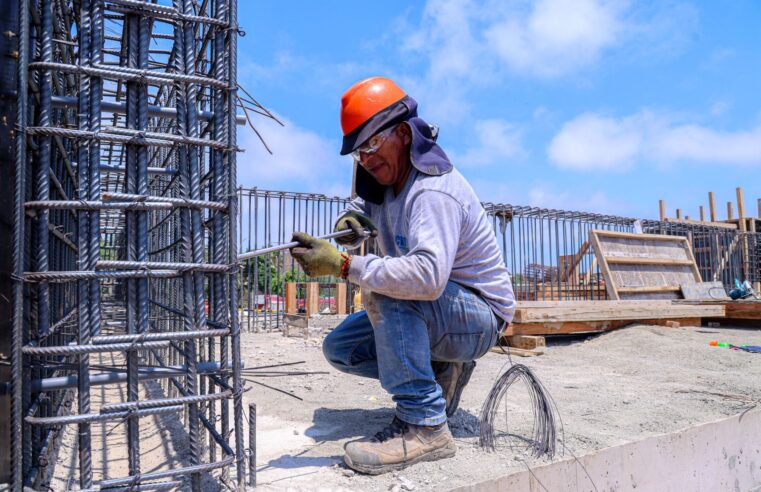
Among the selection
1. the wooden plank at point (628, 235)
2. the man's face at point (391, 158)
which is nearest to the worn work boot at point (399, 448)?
the man's face at point (391, 158)

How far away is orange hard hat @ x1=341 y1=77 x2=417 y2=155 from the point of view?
2473 mm

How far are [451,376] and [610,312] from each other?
584cm

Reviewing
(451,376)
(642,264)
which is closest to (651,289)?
(642,264)

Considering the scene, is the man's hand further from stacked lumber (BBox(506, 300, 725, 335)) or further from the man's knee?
stacked lumber (BBox(506, 300, 725, 335))

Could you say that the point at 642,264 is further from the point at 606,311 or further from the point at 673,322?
the point at 606,311

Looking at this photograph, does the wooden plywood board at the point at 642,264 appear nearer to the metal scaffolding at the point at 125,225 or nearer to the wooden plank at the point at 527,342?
the wooden plank at the point at 527,342

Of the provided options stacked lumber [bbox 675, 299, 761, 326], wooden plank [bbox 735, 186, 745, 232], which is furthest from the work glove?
wooden plank [bbox 735, 186, 745, 232]

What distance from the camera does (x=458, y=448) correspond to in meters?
2.51

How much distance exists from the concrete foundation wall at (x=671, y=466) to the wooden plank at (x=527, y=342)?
349 cm

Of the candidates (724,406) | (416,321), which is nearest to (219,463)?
(416,321)

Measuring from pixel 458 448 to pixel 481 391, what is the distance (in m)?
1.47

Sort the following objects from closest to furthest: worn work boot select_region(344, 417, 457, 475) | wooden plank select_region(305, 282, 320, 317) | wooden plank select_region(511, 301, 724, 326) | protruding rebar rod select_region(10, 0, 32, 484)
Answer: protruding rebar rod select_region(10, 0, 32, 484), worn work boot select_region(344, 417, 457, 475), wooden plank select_region(511, 301, 724, 326), wooden plank select_region(305, 282, 320, 317)

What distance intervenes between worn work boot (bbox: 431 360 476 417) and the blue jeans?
158 mm

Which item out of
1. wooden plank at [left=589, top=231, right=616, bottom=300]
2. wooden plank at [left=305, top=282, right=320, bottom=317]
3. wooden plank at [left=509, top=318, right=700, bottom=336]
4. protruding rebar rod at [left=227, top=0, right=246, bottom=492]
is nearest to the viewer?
A: protruding rebar rod at [left=227, top=0, right=246, bottom=492]
